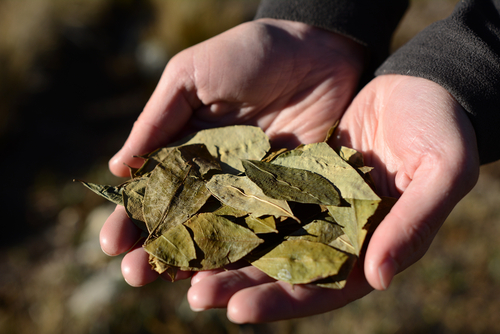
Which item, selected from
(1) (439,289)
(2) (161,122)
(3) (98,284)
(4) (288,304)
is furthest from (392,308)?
(3) (98,284)

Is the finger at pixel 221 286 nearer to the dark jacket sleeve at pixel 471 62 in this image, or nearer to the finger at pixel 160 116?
the finger at pixel 160 116

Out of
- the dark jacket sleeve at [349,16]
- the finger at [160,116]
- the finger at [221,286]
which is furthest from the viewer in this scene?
the dark jacket sleeve at [349,16]

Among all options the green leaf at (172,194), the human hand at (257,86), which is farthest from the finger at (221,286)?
the human hand at (257,86)

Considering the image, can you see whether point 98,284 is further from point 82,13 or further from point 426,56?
point 82,13

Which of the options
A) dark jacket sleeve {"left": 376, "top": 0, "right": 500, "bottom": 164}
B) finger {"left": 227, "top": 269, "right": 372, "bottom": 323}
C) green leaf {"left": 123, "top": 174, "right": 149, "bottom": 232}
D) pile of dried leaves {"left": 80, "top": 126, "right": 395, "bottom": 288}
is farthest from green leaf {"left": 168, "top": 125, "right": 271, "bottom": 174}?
dark jacket sleeve {"left": 376, "top": 0, "right": 500, "bottom": 164}

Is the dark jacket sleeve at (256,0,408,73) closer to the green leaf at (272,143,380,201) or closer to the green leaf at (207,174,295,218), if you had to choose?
the green leaf at (272,143,380,201)

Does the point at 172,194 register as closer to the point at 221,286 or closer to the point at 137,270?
the point at 137,270

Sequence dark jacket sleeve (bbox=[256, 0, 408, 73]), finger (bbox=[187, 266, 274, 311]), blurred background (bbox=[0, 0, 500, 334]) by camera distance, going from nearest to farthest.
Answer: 1. finger (bbox=[187, 266, 274, 311])
2. dark jacket sleeve (bbox=[256, 0, 408, 73])
3. blurred background (bbox=[0, 0, 500, 334])
